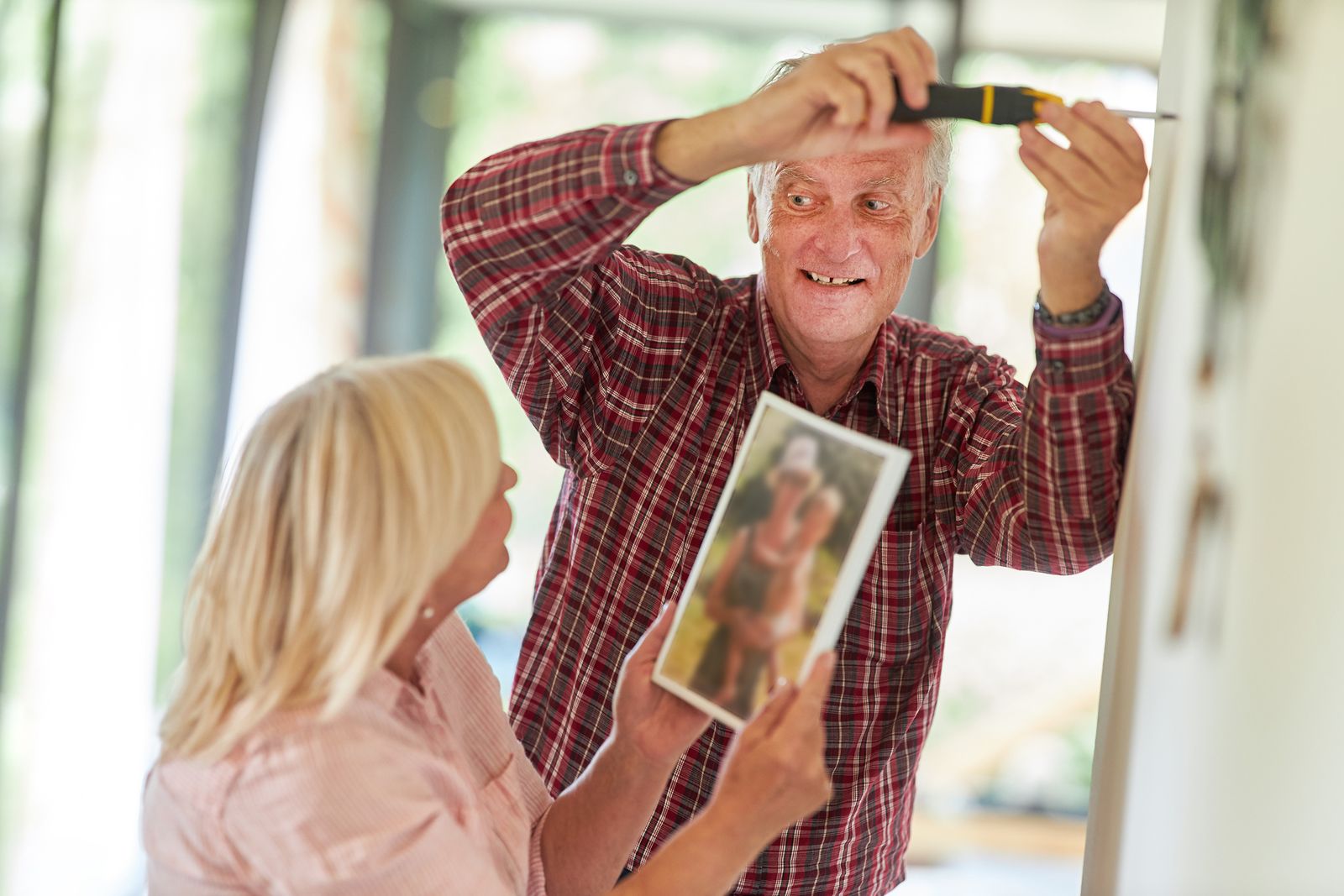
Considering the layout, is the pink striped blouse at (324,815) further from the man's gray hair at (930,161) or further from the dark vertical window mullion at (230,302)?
the dark vertical window mullion at (230,302)

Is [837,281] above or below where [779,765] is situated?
above

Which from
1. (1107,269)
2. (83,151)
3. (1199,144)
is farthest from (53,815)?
(1107,269)

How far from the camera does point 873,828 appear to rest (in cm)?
148

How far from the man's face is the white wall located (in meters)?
0.41

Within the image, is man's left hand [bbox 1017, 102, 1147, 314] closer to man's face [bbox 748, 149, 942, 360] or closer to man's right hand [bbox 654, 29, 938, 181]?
man's right hand [bbox 654, 29, 938, 181]

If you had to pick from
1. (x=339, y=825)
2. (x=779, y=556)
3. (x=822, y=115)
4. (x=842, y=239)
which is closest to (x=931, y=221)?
(x=842, y=239)

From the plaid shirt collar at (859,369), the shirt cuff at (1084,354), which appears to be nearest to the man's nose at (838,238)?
the plaid shirt collar at (859,369)

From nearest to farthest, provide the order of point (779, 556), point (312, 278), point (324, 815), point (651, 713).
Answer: point (324, 815), point (779, 556), point (651, 713), point (312, 278)

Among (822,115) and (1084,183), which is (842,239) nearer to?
(822,115)

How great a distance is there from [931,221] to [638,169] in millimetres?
515

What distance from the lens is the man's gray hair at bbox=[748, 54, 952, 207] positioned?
1436mm

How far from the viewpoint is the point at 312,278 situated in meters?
3.81

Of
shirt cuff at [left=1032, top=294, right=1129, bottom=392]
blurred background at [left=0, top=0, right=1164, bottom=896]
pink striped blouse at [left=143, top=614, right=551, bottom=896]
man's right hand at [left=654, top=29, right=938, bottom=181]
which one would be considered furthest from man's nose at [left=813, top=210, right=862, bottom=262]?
blurred background at [left=0, top=0, right=1164, bottom=896]

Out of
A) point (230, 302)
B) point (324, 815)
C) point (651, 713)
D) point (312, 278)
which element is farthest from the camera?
point (312, 278)
